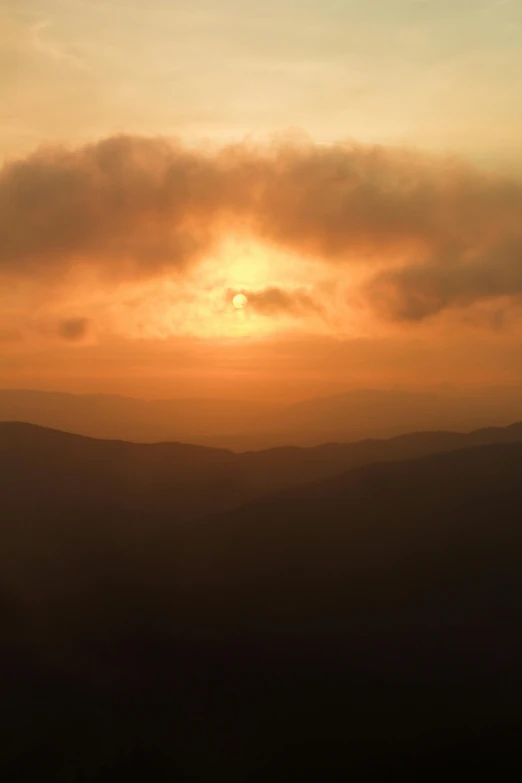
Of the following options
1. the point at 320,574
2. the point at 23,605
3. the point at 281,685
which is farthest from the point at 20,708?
the point at 320,574

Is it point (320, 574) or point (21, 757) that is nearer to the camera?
point (21, 757)

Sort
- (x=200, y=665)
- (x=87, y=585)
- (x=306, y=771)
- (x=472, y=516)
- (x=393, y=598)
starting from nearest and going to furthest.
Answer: (x=306, y=771)
(x=200, y=665)
(x=393, y=598)
(x=87, y=585)
(x=472, y=516)

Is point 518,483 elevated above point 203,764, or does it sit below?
above

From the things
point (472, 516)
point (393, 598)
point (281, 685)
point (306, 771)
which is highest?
point (472, 516)

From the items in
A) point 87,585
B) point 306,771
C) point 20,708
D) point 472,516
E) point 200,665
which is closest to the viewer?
point 306,771

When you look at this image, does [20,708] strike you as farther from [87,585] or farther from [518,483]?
[518,483]

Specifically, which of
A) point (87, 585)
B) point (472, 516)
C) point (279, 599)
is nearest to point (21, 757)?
point (87, 585)
